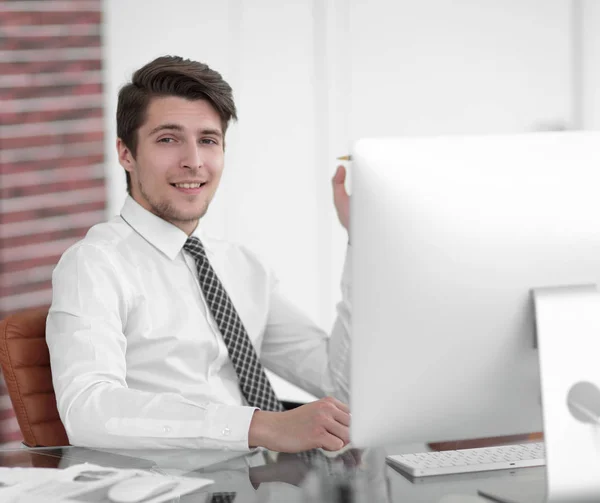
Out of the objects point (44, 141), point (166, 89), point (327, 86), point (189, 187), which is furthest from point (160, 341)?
point (327, 86)

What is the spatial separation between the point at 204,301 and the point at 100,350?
423mm

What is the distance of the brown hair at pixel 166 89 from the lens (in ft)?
6.76

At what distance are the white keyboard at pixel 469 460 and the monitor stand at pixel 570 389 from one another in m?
0.23

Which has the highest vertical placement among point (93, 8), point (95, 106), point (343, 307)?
point (93, 8)

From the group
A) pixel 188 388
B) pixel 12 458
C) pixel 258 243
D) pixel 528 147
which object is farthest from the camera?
pixel 258 243

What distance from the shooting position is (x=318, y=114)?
3912 millimetres

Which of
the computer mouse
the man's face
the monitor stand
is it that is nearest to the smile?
the man's face

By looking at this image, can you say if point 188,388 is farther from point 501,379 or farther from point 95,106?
point 95,106

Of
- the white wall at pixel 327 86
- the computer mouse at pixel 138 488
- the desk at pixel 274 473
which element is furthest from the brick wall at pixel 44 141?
the computer mouse at pixel 138 488

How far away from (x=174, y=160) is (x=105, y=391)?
2.39 ft

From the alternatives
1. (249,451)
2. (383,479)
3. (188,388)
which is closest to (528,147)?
(383,479)

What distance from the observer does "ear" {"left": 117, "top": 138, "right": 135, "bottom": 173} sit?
2.15 meters

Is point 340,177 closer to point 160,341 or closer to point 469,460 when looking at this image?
point 160,341

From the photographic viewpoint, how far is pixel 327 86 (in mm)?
3893
